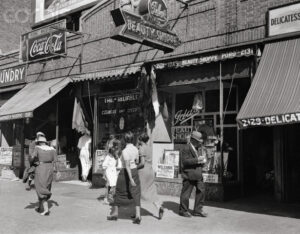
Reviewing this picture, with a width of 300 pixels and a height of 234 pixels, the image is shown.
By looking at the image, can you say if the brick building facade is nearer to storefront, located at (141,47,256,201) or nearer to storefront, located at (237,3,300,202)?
storefront, located at (141,47,256,201)

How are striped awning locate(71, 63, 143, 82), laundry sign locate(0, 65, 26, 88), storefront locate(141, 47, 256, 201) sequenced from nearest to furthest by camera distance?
storefront locate(141, 47, 256, 201) → striped awning locate(71, 63, 143, 82) → laundry sign locate(0, 65, 26, 88)

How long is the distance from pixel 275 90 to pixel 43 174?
507cm

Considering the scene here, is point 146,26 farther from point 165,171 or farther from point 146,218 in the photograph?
point 146,218

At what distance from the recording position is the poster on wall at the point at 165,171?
10812 mm

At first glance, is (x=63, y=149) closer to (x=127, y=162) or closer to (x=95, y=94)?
(x=95, y=94)

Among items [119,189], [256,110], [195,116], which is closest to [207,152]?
[195,116]

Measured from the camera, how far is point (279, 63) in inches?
321

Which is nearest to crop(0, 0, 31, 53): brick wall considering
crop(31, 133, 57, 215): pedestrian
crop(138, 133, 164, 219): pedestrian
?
crop(31, 133, 57, 215): pedestrian

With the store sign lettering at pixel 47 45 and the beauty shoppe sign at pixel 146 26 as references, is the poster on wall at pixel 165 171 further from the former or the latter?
the store sign lettering at pixel 47 45

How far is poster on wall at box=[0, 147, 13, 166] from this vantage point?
16.1 metres

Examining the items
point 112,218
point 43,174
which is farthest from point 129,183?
point 43,174

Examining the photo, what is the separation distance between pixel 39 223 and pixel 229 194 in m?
4.67

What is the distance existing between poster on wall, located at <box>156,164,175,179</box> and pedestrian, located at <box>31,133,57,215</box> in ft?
11.7

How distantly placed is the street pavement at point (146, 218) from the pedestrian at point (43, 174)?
11.7 inches
